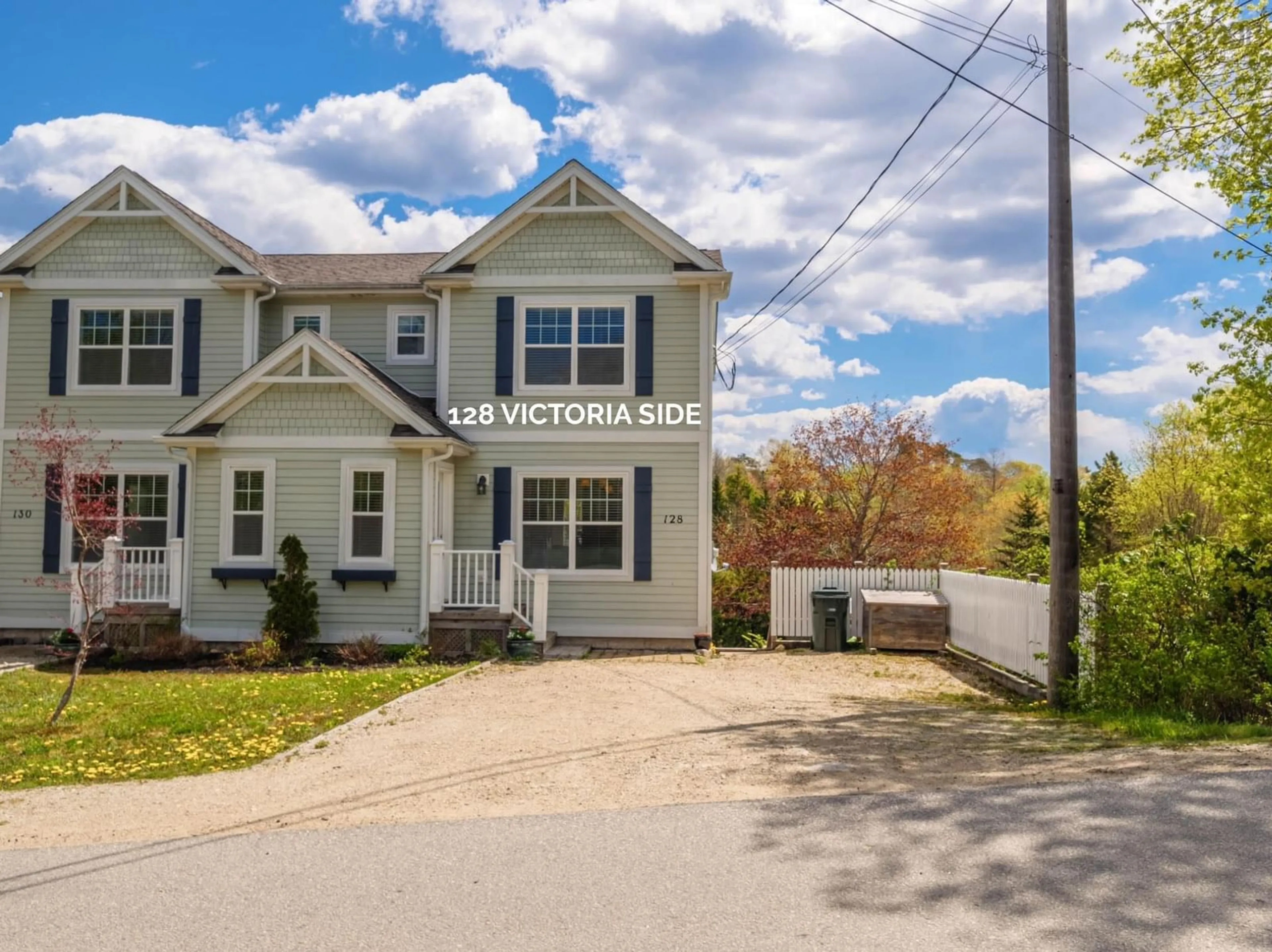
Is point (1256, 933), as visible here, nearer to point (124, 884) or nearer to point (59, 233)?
point (124, 884)

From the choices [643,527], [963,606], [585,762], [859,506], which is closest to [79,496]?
[585,762]

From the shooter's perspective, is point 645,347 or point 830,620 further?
point 830,620

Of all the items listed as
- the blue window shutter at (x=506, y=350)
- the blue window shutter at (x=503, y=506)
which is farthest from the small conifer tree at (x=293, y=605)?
the blue window shutter at (x=506, y=350)

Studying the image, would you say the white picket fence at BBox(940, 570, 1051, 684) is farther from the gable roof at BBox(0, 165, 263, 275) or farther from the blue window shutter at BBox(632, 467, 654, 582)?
the gable roof at BBox(0, 165, 263, 275)

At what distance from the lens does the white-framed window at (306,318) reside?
18.6m

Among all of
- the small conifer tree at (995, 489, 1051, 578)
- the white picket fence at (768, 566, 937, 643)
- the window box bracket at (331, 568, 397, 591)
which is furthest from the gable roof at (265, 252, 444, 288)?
the small conifer tree at (995, 489, 1051, 578)

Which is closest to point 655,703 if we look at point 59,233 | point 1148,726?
point 1148,726

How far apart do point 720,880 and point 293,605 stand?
11735mm

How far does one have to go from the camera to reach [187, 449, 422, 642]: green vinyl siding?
52.8ft

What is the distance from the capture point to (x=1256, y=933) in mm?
4453

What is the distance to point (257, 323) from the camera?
58.9 ft

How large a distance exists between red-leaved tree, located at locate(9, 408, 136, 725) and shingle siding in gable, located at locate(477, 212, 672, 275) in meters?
7.21

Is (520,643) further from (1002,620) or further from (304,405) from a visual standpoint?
(1002,620)

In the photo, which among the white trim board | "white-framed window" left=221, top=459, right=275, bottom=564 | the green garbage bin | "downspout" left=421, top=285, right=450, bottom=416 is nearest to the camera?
"white-framed window" left=221, top=459, right=275, bottom=564
